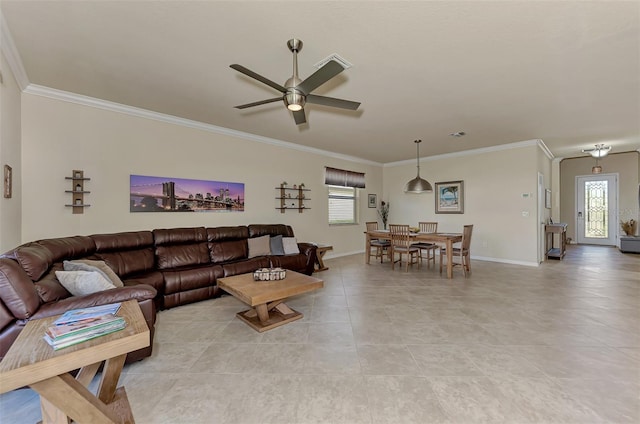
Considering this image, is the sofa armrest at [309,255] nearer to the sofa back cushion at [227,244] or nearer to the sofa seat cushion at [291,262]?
the sofa seat cushion at [291,262]

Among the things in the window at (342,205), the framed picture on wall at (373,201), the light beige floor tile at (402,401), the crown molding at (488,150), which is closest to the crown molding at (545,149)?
the crown molding at (488,150)

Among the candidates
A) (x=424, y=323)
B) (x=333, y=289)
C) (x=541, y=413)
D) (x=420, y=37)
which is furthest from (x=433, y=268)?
(x=420, y=37)

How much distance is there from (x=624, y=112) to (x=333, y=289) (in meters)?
5.05

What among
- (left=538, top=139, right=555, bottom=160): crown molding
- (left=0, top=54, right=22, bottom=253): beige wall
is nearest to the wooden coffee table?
(left=0, top=54, right=22, bottom=253): beige wall

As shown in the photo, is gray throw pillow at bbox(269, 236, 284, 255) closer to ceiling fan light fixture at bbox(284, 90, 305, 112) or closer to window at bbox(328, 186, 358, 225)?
window at bbox(328, 186, 358, 225)

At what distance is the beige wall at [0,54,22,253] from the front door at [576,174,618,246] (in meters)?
12.6

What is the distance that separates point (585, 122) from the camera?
176 inches

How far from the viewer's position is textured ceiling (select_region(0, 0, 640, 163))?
2.00 m

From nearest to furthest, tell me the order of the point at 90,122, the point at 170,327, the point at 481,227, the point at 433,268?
the point at 170,327 < the point at 90,122 < the point at 433,268 < the point at 481,227

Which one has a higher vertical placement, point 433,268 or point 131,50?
point 131,50

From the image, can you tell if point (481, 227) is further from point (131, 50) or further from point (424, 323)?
point (131, 50)

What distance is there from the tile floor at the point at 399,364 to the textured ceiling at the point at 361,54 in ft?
8.61

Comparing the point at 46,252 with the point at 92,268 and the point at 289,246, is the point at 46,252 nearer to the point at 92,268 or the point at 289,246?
the point at 92,268

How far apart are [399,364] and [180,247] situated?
3.24 metres
